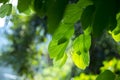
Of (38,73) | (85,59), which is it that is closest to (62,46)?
(85,59)

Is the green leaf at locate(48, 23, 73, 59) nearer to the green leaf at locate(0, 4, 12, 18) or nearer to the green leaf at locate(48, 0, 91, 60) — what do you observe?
the green leaf at locate(48, 0, 91, 60)

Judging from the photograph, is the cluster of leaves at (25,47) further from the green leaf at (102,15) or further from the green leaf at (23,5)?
the green leaf at (102,15)

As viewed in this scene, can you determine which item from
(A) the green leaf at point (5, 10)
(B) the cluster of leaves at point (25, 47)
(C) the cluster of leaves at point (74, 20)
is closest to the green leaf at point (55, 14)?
(C) the cluster of leaves at point (74, 20)

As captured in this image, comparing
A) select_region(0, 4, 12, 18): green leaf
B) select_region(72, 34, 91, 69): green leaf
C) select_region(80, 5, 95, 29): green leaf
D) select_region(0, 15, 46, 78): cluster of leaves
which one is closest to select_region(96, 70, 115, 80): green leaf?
select_region(72, 34, 91, 69): green leaf

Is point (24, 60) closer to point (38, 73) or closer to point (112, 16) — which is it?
point (38, 73)

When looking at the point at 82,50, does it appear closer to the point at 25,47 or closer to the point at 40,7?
the point at 40,7

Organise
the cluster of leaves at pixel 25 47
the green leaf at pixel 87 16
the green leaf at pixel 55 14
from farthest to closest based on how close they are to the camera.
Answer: the cluster of leaves at pixel 25 47, the green leaf at pixel 87 16, the green leaf at pixel 55 14
